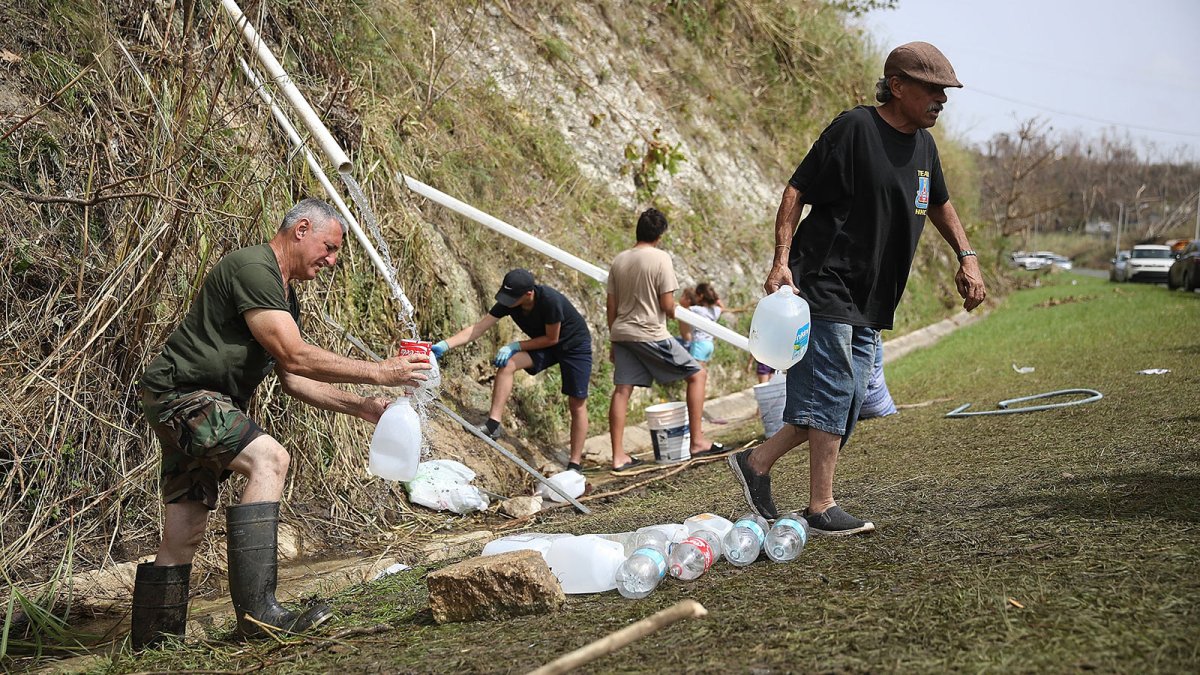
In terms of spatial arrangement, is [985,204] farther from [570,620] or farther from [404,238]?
[570,620]

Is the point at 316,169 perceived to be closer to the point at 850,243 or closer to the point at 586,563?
the point at 586,563

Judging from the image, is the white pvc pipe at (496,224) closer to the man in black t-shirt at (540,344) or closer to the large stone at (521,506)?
the man in black t-shirt at (540,344)

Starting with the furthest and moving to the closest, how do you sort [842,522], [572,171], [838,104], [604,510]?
[838,104] → [572,171] → [604,510] → [842,522]

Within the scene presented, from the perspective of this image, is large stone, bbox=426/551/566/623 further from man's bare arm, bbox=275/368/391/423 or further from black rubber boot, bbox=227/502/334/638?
man's bare arm, bbox=275/368/391/423

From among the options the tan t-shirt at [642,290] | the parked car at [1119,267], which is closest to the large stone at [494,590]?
the tan t-shirt at [642,290]

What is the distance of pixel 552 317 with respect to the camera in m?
7.94

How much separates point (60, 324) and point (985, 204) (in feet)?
112

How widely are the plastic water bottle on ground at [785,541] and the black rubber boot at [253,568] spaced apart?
1.91m

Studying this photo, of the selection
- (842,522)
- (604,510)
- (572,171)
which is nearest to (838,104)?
(572,171)

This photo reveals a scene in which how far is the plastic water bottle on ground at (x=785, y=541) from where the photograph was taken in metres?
4.13

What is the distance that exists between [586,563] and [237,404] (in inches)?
62.9

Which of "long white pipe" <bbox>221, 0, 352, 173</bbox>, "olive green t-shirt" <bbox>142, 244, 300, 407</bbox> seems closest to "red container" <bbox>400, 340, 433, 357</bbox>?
"olive green t-shirt" <bbox>142, 244, 300, 407</bbox>

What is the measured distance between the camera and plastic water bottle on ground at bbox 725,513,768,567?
417 centimetres

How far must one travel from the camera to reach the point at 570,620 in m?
3.68
